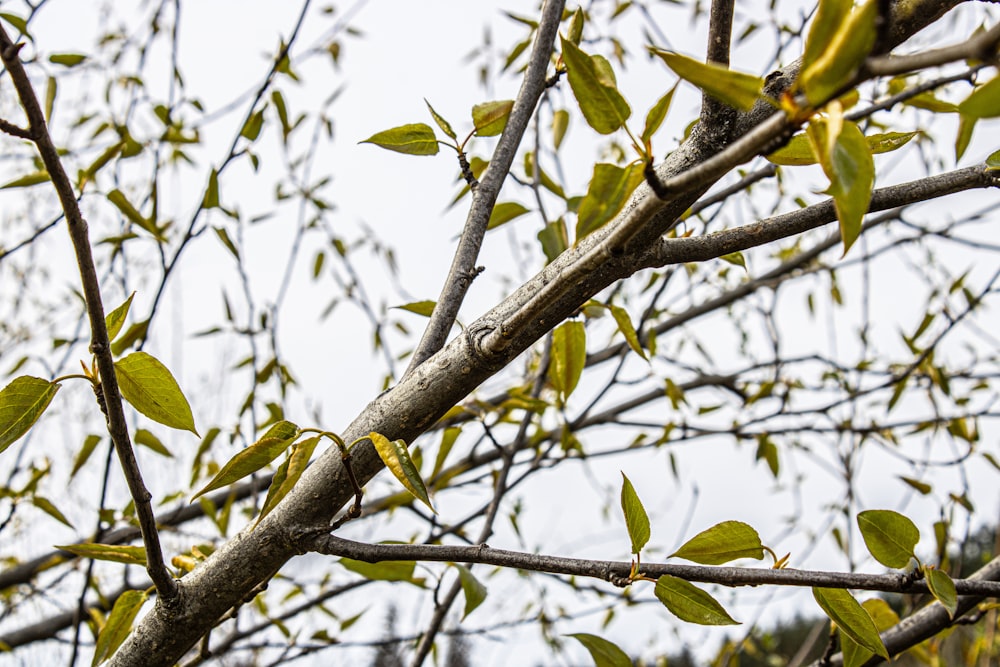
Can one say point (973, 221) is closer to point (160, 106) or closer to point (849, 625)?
point (849, 625)

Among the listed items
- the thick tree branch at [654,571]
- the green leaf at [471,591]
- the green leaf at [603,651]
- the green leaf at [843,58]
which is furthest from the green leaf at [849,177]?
the green leaf at [471,591]

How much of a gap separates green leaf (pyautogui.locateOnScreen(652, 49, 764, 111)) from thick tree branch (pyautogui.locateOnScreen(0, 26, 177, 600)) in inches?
12.3

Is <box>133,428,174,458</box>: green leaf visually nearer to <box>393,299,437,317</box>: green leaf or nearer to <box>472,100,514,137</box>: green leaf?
<box>393,299,437,317</box>: green leaf

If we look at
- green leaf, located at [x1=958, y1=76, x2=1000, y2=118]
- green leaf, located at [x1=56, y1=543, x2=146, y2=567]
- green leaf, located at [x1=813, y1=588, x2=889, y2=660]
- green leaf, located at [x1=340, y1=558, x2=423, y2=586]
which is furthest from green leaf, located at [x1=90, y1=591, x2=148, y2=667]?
green leaf, located at [x1=958, y1=76, x2=1000, y2=118]

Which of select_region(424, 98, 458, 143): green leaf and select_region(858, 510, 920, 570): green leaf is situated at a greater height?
select_region(424, 98, 458, 143): green leaf

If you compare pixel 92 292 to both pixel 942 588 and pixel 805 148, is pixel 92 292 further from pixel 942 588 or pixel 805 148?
pixel 942 588

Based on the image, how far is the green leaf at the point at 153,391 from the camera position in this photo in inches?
17.8

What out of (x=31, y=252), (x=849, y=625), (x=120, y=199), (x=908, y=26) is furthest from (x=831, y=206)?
(x=31, y=252)

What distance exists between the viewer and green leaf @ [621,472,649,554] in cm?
46

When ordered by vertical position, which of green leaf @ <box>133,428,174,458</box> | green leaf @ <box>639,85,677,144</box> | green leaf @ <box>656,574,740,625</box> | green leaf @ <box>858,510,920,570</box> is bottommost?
green leaf @ <box>858,510,920,570</box>

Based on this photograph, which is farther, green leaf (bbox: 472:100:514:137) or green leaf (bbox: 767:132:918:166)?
green leaf (bbox: 472:100:514:137)

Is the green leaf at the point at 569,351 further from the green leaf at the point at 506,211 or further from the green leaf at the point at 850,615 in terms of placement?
the green leaf at the point at 850,615

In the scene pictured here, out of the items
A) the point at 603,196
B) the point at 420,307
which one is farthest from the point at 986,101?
the point at 420,307

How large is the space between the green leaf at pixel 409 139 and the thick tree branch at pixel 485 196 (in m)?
0.06
